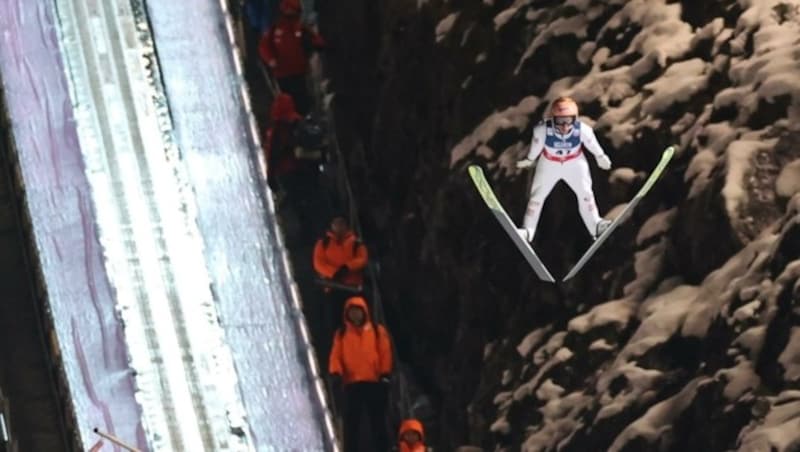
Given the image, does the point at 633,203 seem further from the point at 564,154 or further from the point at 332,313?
the point at 332,313

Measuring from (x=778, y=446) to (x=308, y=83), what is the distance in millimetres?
8126

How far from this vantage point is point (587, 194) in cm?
1567

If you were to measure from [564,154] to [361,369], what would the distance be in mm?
2487

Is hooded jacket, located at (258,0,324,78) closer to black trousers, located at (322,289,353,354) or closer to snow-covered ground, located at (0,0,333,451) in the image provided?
snow-covered ground, located at (0,0,333,451)

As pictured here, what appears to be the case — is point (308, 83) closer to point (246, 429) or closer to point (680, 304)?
point (246, 429)

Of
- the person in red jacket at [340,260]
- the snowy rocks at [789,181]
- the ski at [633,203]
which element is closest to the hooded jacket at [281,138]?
the person in red jacket at [340,260]

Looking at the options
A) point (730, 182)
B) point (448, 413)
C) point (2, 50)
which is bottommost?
point (448, 413)

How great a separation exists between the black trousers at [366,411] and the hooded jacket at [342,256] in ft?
3.15

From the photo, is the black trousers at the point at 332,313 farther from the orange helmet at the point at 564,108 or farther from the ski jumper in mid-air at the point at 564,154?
the orange helmet at the point at 564,108

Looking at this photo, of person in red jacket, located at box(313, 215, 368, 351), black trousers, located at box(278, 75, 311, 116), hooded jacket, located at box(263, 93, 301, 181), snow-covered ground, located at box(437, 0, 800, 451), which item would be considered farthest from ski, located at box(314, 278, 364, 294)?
black trousers, located at box(278, 75, 311, 116)

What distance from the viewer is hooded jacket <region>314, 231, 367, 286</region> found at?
17.9 metres

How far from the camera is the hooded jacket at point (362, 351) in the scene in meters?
17.0

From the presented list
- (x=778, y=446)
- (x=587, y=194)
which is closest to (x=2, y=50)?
(x=587, y=194)

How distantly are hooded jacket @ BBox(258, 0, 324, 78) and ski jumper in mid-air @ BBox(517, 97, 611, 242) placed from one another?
14.8 ft
